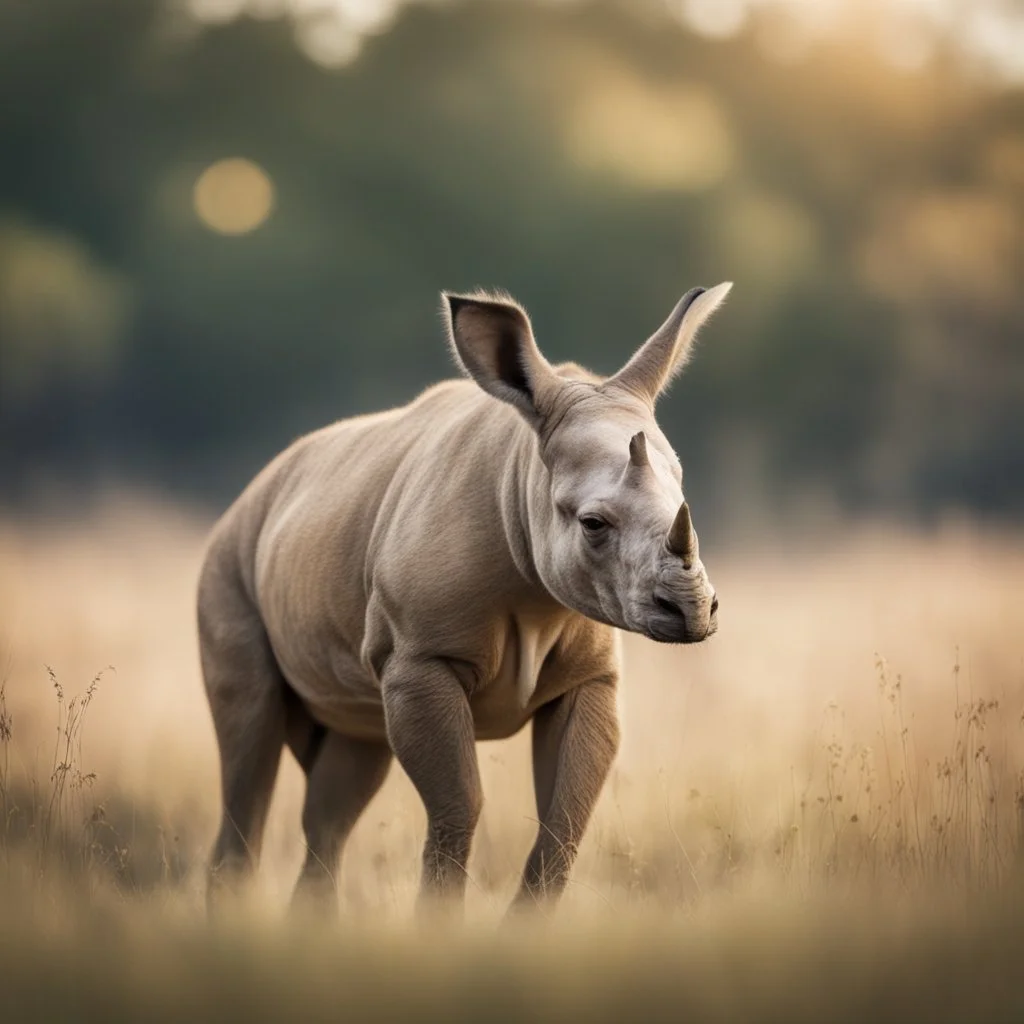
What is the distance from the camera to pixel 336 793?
27.9 feet

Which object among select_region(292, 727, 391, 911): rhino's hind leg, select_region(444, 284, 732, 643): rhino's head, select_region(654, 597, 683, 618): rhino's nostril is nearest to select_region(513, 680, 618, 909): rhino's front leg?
select_region(444, 284, 732, 643): rhino's head

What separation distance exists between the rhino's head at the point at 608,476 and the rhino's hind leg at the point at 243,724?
8.10 ft

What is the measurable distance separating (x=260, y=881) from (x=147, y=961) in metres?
3.73

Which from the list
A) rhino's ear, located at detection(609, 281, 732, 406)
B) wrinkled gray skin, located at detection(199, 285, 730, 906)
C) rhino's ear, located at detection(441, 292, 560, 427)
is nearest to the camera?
wrinkled gray skin, located at detection(199, 285, 730, 906)

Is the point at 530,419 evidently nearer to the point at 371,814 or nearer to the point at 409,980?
the point at 409,980

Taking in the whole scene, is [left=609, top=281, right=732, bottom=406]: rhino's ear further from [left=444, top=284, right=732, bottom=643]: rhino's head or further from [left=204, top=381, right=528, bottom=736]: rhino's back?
[left=204, top=381, right=528, bottom=736]: rhino's back

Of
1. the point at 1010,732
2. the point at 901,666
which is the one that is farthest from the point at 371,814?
the point at 1010,732

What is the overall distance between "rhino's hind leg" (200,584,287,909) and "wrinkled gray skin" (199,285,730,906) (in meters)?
0.01

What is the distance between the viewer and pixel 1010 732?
6.72 meters

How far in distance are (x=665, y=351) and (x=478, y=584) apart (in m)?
1.06

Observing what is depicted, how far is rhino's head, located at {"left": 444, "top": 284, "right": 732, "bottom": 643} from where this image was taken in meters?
5.47

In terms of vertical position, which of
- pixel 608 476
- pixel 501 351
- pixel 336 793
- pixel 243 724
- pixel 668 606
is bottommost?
pixel 336 793

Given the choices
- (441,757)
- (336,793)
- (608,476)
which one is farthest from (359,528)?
(608,476)

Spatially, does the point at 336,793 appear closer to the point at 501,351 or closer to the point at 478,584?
the point at 478,584
